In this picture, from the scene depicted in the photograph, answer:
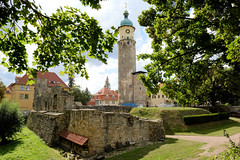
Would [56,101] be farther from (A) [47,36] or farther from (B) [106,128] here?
(A) [47,36]

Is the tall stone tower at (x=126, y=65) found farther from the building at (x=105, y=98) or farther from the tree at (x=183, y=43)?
the tree at (x=183, y=43)

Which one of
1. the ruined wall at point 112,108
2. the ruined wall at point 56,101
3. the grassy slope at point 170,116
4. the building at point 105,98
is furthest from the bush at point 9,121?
the building at point 105,98

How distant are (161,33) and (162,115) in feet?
51.3

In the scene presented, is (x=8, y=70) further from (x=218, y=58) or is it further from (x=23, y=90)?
(x=23, y=90)

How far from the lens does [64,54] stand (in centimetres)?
486

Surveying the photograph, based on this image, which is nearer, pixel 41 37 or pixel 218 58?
pixel 41 37

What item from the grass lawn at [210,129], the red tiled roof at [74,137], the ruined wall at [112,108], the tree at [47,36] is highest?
the tree at [47,36]

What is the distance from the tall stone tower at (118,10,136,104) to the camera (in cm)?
4191

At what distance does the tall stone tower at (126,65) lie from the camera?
41.9m

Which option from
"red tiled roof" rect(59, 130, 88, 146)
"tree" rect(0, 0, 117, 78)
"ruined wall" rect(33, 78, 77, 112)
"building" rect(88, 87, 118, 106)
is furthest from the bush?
"building" rect(88, 87, 118, 106)

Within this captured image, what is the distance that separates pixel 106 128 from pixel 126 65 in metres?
32.6

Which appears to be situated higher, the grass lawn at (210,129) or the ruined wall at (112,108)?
the ruined wall at (112,108)

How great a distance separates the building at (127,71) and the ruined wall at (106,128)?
27.3 meters

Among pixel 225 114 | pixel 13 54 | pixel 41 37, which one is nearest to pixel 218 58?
pixel 41 37
